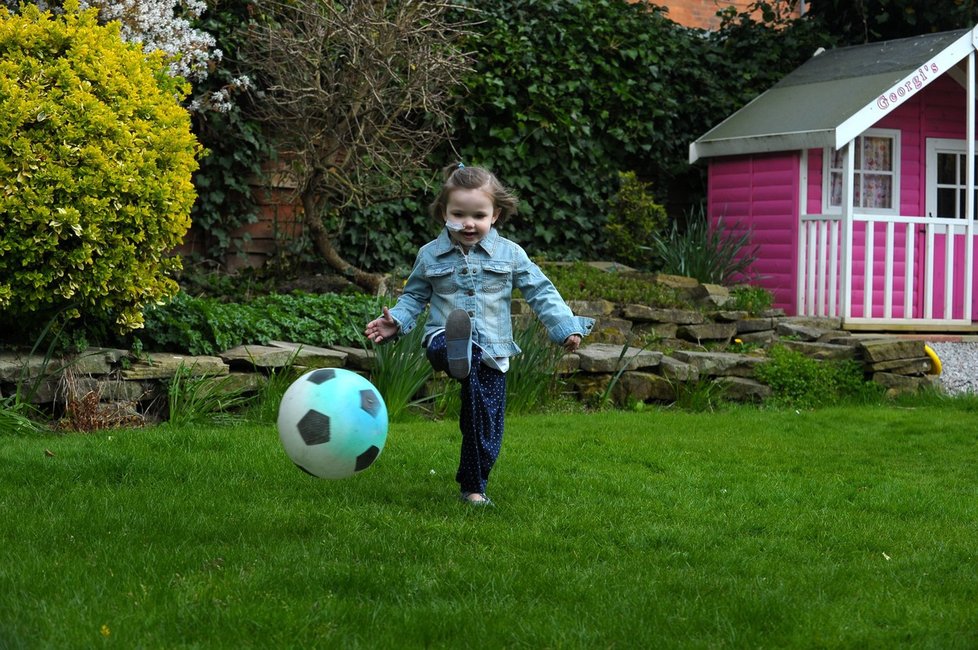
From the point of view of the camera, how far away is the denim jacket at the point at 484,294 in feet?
16.4

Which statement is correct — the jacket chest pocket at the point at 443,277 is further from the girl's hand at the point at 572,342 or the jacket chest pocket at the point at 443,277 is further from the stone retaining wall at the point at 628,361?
the stone retaining wall at the point at 628,361

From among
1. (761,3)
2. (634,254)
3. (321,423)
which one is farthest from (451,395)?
(761,3)

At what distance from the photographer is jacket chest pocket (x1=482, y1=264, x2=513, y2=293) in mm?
5059

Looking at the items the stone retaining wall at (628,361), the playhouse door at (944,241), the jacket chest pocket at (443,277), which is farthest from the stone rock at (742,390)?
the jacket chest pocket at (443,277)

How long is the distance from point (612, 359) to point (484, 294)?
3.43 m

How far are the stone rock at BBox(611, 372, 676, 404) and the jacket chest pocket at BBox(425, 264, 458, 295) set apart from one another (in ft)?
11.5

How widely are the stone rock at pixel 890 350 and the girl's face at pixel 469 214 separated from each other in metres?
5.41

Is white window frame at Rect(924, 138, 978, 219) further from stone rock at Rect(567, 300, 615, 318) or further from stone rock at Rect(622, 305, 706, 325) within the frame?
stone rock at Rect(567, 300, 615, 318)

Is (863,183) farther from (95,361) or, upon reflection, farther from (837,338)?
(95,361)

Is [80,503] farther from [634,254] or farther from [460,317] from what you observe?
[634,254]

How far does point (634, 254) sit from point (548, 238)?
0.92 metres

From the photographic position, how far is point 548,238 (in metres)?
11.6

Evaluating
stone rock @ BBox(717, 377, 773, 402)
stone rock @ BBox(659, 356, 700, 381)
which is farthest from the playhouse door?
stone rock @ BBox(659, 356, 700, 381)

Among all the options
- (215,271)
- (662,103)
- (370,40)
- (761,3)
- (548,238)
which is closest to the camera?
(370,40)
